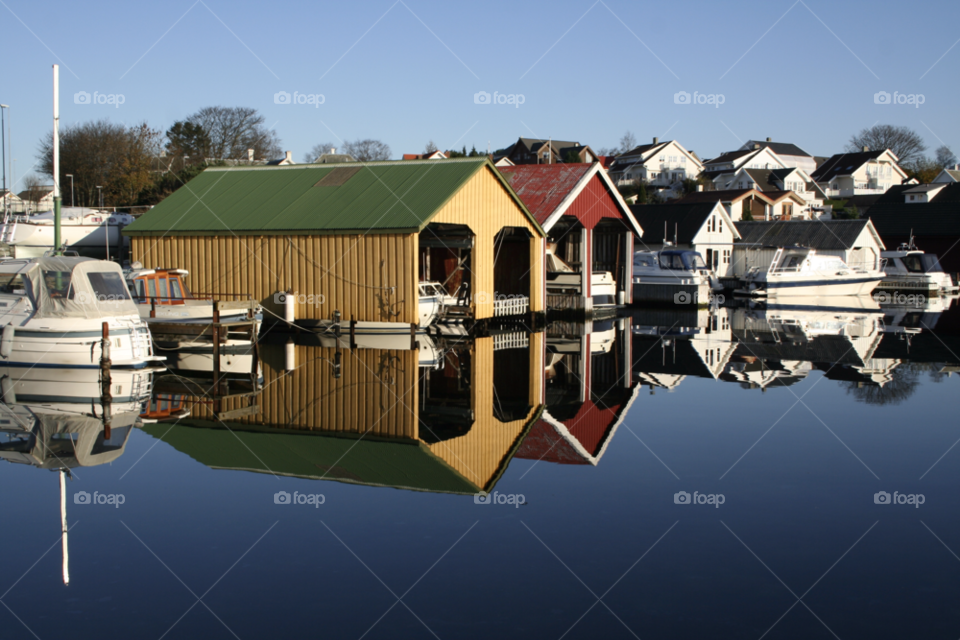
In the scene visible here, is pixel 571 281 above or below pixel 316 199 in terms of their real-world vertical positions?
below

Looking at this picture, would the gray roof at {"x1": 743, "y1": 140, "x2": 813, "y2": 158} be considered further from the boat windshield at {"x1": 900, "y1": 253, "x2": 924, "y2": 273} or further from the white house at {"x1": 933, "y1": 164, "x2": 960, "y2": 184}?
the boat windshield at {"x1": 900, "y1": 253, "x2": 924, "y2": 273}

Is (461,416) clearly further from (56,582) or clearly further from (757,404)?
(56,582)

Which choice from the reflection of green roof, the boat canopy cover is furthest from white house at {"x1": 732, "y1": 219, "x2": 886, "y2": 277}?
the reflection of green roof

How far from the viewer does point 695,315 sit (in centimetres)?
3397

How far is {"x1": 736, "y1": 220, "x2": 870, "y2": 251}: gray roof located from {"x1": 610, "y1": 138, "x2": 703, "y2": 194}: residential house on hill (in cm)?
4787

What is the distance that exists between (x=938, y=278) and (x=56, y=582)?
48497mm

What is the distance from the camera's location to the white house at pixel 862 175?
326ft

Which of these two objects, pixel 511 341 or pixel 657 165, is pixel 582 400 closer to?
pixel 511 341

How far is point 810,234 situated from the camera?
1864 inches

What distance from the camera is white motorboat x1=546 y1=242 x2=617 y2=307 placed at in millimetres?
32438

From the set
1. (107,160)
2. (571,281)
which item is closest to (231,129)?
(107,160)

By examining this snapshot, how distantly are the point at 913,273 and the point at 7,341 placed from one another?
44.2 meters

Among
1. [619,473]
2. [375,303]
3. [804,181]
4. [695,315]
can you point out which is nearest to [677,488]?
[619,473]

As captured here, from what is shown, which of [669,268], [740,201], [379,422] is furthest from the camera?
[740,201]
